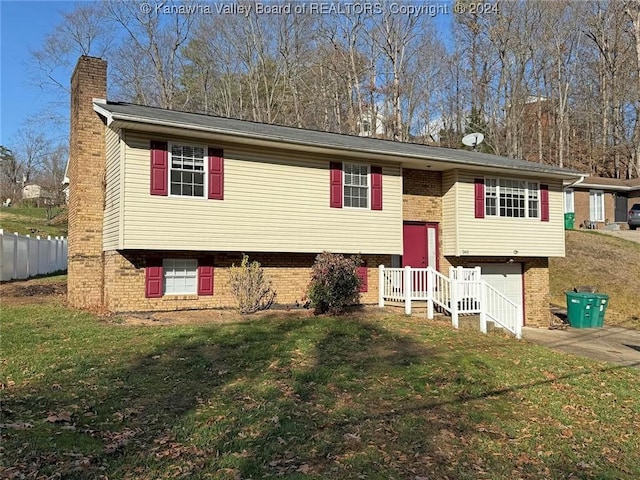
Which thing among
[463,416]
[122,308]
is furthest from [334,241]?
[463,416]

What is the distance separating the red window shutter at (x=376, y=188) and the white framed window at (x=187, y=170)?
15.8 ft

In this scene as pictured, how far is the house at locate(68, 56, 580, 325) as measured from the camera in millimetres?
11352

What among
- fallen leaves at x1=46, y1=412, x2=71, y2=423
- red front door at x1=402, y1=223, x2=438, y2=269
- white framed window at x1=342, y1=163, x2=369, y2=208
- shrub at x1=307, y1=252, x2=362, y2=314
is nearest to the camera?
fallen leaves at x1=46, y1=412, x2=71, y2=423

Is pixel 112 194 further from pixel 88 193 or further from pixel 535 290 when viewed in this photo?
pixel 535 290

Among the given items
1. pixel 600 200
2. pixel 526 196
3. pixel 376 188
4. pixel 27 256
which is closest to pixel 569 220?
pixel 600 200

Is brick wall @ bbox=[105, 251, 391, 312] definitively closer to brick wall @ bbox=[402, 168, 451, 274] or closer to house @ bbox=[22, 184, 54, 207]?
brick wall @ bbox=[402, 168, 451, 274]

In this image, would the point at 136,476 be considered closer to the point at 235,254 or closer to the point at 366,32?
the point at 235,254

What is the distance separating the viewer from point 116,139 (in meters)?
12.0

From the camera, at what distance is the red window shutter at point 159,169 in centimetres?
1123

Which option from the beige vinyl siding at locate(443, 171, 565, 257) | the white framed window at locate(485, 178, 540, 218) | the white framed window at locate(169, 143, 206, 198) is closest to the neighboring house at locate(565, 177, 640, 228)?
the beige vinyl siding at locate(443, 171, 565, 257)

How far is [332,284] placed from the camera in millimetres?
12234

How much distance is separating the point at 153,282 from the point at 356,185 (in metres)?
5.98

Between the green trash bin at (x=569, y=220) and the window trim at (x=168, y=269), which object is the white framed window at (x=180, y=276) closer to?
the window trim at (x=168, y=269)

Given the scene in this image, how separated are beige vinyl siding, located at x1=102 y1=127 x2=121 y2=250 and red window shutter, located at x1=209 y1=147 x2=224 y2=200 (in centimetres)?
203
